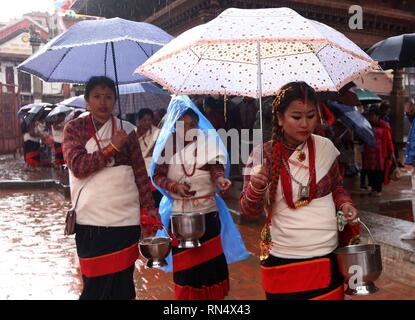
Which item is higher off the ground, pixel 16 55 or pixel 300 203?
pixel 16 55

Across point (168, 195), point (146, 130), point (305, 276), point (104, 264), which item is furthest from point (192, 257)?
point (146, 130)

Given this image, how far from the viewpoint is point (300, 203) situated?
7.93ft

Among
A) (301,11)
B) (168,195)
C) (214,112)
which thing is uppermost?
(301,11)

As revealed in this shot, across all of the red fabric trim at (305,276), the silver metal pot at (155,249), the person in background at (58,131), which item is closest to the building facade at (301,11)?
the person in background at (58,131)

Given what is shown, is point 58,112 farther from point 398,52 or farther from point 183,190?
point 183,190

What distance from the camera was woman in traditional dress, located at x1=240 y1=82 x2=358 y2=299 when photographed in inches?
93.8

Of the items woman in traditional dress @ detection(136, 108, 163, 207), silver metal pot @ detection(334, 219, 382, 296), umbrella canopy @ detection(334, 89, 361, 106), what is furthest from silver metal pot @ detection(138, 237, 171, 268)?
umbrella canopy @ detection(334, 89, 361, 106)

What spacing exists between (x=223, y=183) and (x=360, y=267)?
Answer: 4.25ft

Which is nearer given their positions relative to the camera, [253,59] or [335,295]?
[335,295]

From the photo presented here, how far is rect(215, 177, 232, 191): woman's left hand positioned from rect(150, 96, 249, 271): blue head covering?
251mm

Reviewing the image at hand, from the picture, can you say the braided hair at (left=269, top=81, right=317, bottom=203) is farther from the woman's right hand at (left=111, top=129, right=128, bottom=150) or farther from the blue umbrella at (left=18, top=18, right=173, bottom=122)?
the blue umbrella at (left=18, top=18, right=173, bottom=122)

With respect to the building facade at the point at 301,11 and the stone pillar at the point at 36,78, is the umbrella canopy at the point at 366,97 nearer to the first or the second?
the building facade at the point at 301,11

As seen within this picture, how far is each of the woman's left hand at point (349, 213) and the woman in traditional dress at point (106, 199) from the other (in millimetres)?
1280

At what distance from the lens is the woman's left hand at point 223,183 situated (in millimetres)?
→ 3366
